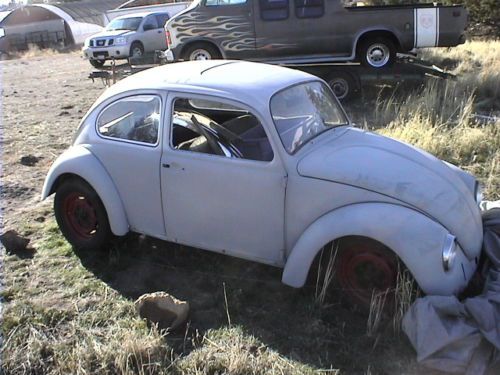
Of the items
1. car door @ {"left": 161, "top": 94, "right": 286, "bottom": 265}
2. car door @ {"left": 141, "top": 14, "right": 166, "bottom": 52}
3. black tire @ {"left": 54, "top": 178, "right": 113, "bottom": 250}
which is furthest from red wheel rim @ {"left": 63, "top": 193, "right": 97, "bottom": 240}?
car door @ {"left": 141, "top": 14, "right": 166, "bottom": 52}

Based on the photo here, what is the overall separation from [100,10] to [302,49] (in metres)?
37.6

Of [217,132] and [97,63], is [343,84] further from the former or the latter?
[97,63]

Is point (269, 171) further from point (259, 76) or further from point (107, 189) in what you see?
point (107, 189)

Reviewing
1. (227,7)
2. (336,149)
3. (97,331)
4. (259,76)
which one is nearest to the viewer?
(97,331)

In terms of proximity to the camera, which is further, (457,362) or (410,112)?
(410,112)

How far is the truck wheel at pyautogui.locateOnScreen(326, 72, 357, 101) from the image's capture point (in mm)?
10625

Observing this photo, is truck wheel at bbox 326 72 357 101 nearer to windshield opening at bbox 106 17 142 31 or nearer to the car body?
the car body

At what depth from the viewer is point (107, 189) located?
4395 mm

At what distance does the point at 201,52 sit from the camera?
11688 millimetres

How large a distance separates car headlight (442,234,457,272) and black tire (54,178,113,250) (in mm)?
2723

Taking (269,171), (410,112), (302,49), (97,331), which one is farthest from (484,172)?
(302,49)

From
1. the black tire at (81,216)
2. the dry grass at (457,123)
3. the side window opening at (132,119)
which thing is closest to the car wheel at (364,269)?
the side window opening at (132,119)

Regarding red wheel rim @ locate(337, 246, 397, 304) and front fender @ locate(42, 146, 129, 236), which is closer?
red wheel rim @ locate(337, 246, 397, 304)

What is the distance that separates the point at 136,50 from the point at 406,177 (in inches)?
675
